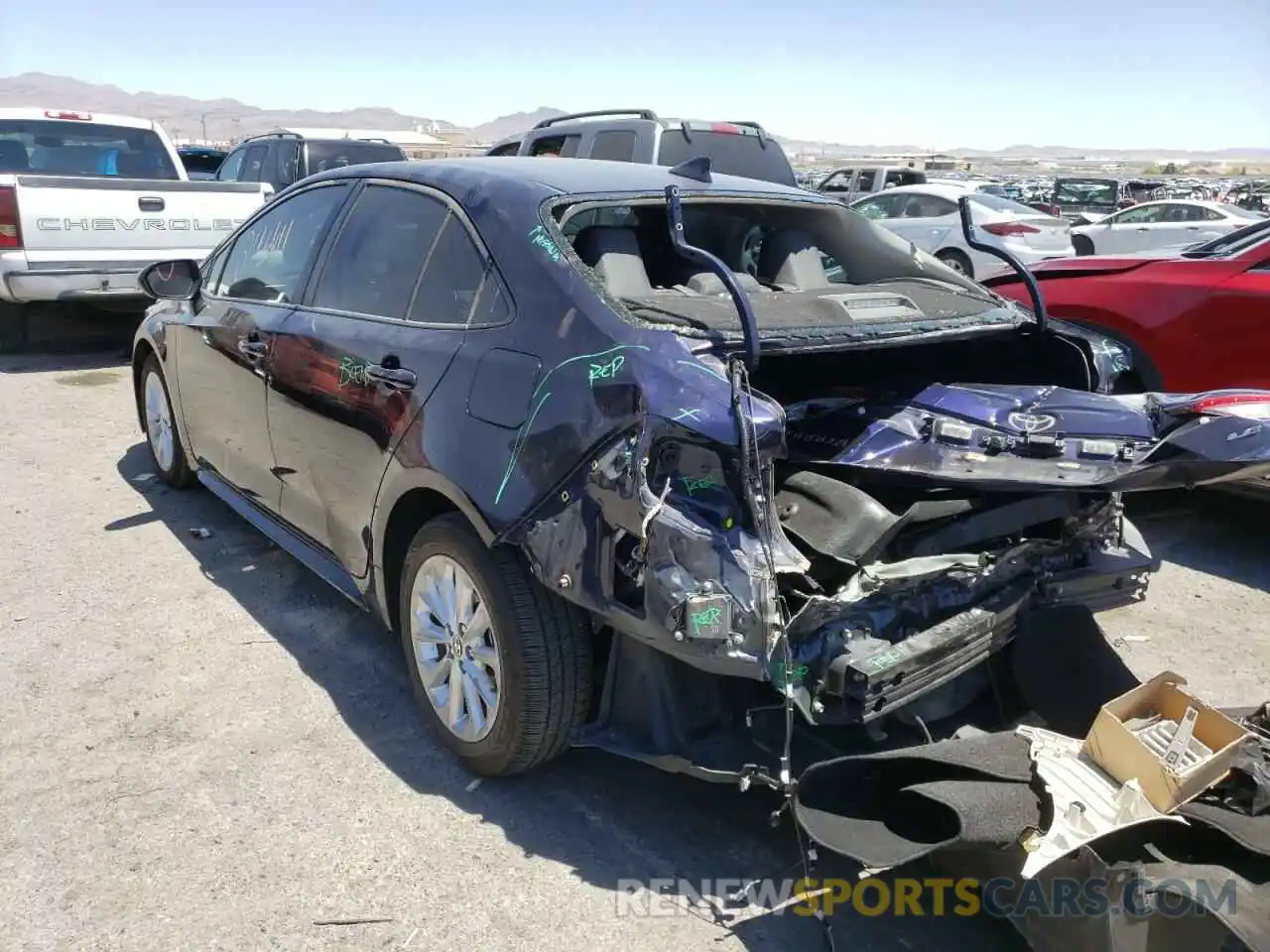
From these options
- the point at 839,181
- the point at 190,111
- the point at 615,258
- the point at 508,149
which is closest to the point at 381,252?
the point at 615,258

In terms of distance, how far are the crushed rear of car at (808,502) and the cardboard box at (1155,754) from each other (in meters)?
0.35

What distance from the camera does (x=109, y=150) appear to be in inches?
402

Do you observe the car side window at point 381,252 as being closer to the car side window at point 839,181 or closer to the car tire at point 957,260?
the car tire at point 957,260

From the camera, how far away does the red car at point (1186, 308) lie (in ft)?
16.9

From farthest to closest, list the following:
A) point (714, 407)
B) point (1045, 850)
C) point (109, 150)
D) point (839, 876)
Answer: point (109, 150), point (839, 876), point (714, 407), point (1045, 850)

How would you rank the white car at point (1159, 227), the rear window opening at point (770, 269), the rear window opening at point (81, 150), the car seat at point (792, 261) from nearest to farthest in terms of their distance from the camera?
the rear window opening at point (770, 269)
the car seat at point (792, 261)
the rear window opening at point (81, 150)
the white car at point (1159, 227)

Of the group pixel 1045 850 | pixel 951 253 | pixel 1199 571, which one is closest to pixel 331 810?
pixel 1045 850

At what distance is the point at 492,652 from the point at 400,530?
0.66 metres

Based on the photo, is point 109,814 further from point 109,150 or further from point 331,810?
point 109,150

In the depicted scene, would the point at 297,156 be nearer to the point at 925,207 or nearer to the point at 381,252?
the point at 925,207

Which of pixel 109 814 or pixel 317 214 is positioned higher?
pixel 317 214

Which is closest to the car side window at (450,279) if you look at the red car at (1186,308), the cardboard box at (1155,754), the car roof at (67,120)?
the cardboard box at (1155,754)

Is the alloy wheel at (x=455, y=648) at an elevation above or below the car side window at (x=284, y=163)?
below

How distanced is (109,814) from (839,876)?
2.07m
